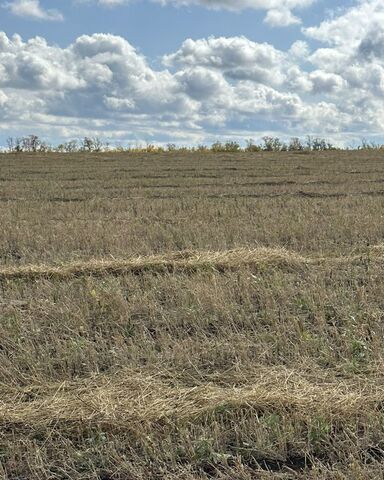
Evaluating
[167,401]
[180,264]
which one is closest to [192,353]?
[167,401]

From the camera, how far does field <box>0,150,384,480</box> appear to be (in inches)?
144

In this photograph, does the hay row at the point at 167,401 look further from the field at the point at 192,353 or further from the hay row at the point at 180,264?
the hay row at the point at 180,264

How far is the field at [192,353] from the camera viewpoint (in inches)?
144

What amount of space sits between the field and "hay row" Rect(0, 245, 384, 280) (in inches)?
1.2

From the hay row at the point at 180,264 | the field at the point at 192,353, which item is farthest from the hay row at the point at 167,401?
the hay row at the point at 180,264

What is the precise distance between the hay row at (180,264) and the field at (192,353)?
3 centimetres

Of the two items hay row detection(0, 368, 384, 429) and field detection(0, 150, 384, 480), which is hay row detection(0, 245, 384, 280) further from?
hay row detection(0, 368, 384, 429)

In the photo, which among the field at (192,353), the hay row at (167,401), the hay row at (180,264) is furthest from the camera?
the hay row at (180,264)

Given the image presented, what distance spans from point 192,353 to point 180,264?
3.01 meters

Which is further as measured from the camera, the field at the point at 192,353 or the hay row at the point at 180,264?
the hay row at the point at 180,264

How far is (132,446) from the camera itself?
3.76m

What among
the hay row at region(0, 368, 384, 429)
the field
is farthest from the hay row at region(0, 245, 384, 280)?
the hay row at region(0, 368, 384, 429)

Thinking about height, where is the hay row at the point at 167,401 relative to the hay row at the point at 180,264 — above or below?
below

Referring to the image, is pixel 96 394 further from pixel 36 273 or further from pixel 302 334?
pixel 36 273
